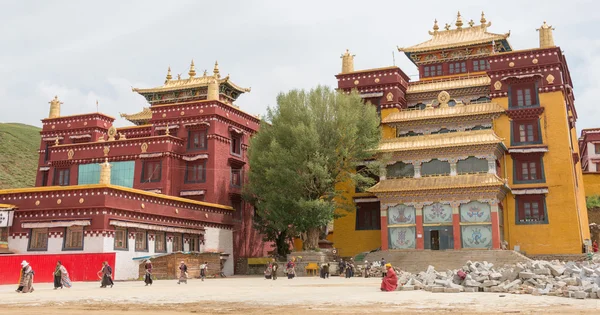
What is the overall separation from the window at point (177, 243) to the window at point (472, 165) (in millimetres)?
20526

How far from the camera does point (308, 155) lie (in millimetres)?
41531

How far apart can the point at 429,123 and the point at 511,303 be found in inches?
1245

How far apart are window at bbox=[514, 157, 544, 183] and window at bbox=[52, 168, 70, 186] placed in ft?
121

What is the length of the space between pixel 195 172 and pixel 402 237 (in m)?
17.5

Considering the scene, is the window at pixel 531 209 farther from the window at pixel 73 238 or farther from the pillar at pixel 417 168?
the window at pixel 73 238

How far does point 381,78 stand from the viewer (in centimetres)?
4969

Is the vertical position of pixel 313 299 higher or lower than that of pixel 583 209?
lower

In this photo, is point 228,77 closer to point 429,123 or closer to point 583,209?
point 429,123

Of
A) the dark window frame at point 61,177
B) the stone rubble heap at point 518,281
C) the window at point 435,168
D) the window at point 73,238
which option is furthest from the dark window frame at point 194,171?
the stone rubble heap at point 518,281

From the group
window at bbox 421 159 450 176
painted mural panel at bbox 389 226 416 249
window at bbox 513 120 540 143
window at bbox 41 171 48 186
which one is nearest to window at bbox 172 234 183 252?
painted mural panel at bbox 389 226 416 249

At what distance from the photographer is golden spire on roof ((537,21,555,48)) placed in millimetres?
45391

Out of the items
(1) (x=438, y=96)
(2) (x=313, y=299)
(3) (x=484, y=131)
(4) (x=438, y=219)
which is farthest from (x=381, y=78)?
(2) (x=313, y=299)

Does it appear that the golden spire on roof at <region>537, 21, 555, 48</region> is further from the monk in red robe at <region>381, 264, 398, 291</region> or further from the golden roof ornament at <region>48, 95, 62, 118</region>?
the golden roof ornament at <region>48, 95, 62, 118</region>

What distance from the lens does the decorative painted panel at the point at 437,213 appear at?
4222cm
